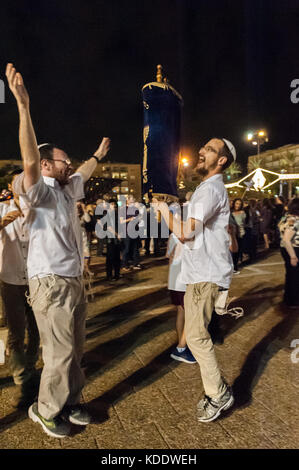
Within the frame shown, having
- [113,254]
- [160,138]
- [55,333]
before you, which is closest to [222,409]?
[55,333]

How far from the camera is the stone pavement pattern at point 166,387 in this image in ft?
7.60

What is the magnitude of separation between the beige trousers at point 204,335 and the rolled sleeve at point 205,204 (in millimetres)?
538

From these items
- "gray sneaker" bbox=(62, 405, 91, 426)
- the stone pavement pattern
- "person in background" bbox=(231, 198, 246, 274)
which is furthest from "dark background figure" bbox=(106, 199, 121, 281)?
"gray sneaker" bbox=(62, 405, 91, 426)

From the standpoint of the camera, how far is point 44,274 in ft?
7.48

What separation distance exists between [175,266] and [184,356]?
0.99 meters

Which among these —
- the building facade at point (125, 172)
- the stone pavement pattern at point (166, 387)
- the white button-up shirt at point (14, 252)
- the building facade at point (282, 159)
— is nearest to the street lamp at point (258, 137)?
the stone pavement pattern at point (166, 387)

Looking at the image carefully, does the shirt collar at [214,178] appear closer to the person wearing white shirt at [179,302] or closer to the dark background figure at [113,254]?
the person wearing white shirt at [179,302]

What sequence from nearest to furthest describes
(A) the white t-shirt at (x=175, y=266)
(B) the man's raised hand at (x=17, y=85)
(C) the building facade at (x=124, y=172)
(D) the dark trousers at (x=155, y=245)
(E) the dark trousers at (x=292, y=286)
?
(B) the man's raised hand at (x=17, y=85), (A) the white t-shirt at (x=175, y=266), (E) the dark trousers at (x=292, y=286), (D) the dark trousers at (x=155, y=245), (C) the building facade at (x=124, y=172)

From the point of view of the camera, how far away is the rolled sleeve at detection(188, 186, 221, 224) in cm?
240

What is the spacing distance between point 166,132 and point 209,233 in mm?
2166

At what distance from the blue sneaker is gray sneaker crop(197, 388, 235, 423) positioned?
89 centimetres

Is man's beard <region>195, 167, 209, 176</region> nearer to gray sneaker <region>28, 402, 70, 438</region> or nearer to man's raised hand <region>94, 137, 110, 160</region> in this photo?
man's raised hand <region>94, 137, 110, 160</region>

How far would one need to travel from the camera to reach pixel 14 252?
303 cm

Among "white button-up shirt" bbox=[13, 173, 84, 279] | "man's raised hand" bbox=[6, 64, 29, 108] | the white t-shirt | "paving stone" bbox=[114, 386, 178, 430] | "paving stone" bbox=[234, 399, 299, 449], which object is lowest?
"paving stone" bbox=[114, 386, 178, 430]
